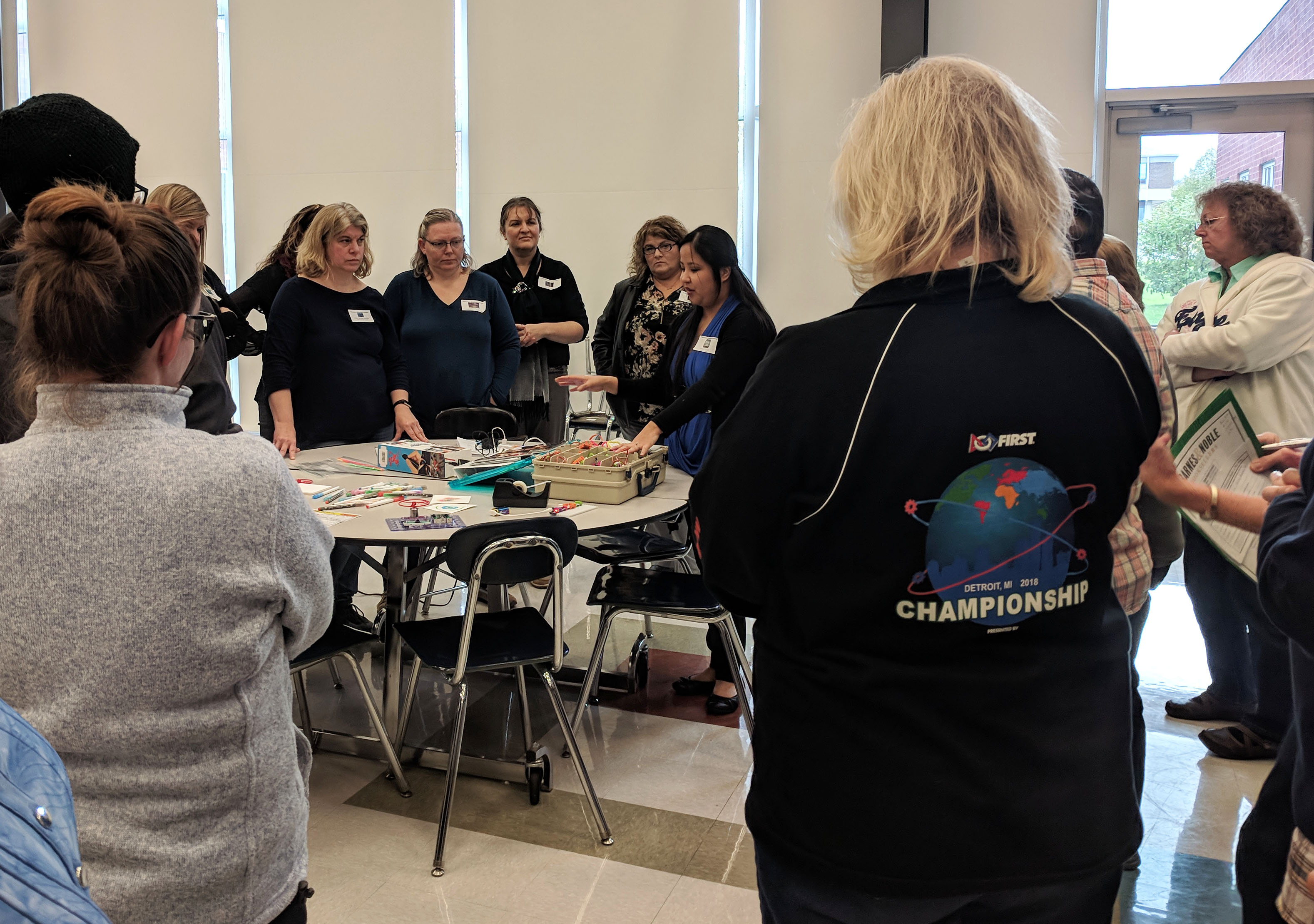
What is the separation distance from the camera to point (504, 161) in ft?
21.2

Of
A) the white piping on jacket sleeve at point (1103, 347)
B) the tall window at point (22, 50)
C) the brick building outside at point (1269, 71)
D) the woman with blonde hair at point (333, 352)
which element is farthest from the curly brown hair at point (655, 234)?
the tall window at point (22, 50)

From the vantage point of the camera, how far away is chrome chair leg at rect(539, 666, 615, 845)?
2406mm

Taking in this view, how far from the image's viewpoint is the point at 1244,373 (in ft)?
10.2

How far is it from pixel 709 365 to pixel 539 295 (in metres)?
1.96

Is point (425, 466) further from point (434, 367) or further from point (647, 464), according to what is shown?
point (434, 367)

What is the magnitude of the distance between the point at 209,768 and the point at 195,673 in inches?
4.4

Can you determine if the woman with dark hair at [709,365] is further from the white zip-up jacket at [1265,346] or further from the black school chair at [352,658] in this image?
the white zip-up jacket at [1265,346]

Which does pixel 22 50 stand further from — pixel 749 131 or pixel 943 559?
pixel 943 559

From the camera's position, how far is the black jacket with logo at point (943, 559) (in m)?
0.97

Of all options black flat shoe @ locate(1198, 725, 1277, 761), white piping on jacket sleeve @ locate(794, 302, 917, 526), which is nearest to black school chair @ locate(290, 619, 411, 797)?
white piping on jacket sleeve @ locate(794, 302, 917, 526)

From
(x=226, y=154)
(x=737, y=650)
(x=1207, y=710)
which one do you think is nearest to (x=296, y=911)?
(x=737, y=650)

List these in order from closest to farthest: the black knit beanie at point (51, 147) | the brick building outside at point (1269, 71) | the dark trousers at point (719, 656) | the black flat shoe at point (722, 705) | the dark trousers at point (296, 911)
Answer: the dark trousers at point (296, 911) < the black knit beanie at point (51, 147) < the black flat shoe at point (722, 705) < the dark trousers at point (719, 656) < the brick building outside at point (1269, 71)

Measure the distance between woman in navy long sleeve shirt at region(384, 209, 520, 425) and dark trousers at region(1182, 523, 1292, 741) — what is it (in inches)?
110

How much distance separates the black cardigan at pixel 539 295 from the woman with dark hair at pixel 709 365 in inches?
58.1
